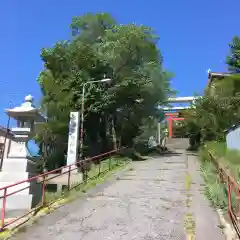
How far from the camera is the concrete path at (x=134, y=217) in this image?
26.4 ft

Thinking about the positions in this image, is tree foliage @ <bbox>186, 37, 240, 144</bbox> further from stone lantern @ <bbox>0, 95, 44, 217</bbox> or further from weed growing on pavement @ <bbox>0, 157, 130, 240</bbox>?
stone lantern @ <bbox>0, 95, 44, 217</bbox>

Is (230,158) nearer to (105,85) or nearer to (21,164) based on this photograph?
(21,164)

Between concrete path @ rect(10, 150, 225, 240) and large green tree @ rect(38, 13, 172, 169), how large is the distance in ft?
51.1

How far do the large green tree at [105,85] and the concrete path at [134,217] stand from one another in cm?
1556

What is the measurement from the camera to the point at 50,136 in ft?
96.7

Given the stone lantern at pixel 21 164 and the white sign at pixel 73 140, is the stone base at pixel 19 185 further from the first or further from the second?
the white sign at pixel 73 140

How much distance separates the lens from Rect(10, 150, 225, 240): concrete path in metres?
8.05

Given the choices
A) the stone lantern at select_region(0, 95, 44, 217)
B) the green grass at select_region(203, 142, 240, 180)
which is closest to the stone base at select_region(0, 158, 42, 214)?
the stone lantern at select_region(0, 95, 44, 217)

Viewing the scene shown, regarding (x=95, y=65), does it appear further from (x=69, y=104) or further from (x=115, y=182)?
(x=115, y=182)

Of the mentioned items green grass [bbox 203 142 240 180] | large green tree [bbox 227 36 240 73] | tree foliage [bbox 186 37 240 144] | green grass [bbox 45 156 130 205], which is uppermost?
large green tree [bbox 227 36 240 73]

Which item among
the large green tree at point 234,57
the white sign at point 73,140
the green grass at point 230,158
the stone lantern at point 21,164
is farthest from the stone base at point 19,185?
the large green tree at point 234,57

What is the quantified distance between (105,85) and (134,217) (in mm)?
20881

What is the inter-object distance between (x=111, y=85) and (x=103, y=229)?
2197cm

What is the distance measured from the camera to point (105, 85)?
29.5 m
